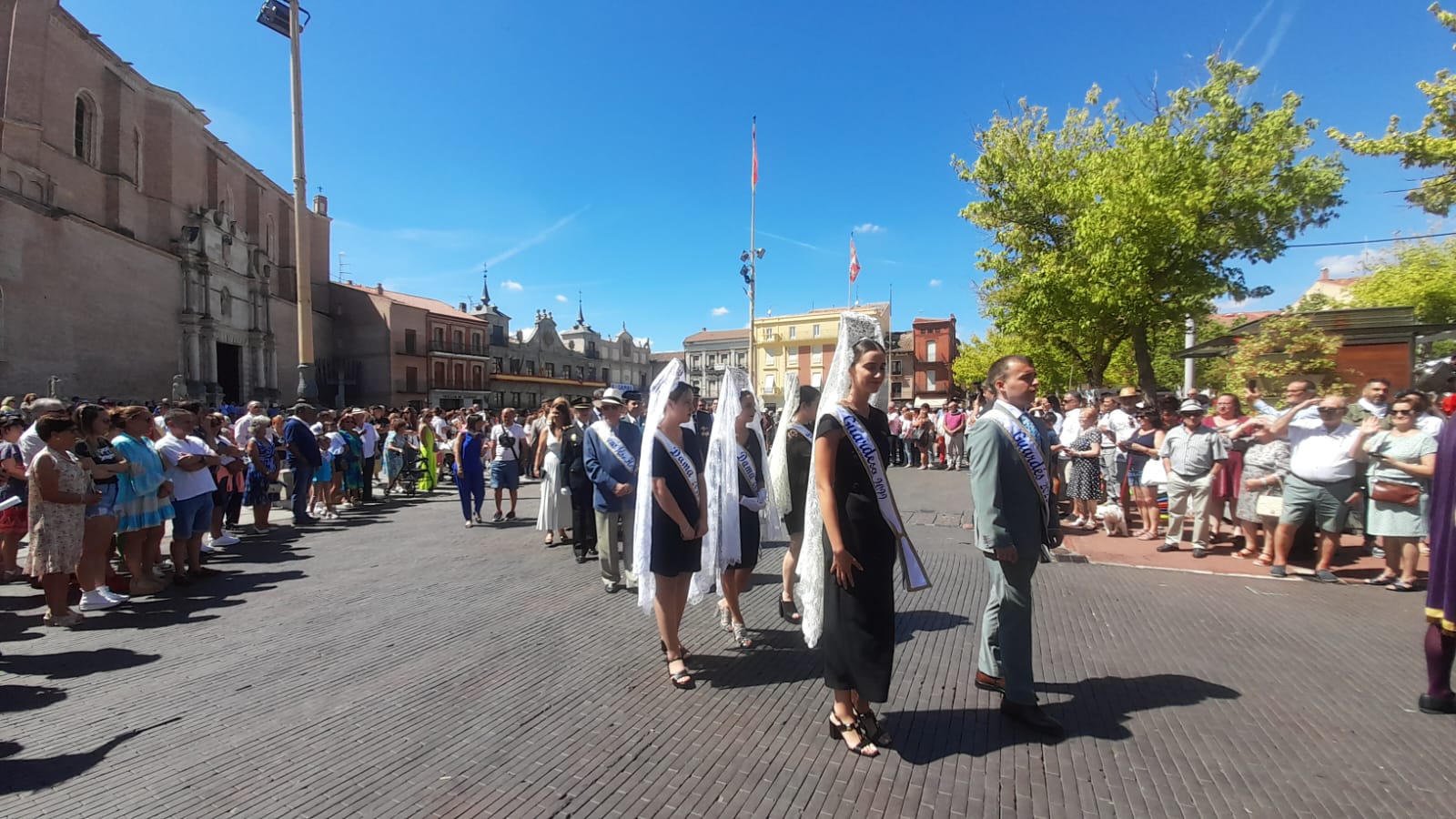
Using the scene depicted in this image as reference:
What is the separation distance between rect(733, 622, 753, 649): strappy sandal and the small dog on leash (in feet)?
20.5

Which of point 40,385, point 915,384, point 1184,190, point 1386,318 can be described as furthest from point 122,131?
point 915,384

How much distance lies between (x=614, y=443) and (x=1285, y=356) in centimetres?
875

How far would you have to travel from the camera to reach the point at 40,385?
2345 centimetres

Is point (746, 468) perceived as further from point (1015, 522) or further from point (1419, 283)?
point (1419, 283)

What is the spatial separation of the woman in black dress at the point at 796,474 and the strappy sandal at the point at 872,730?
4.65 ft

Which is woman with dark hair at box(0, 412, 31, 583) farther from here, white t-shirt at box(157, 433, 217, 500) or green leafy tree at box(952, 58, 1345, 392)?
green leafy tree at box(952, 58, 1345, 392)

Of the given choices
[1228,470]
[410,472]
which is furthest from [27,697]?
[1228,470]

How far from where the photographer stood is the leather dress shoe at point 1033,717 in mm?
3266

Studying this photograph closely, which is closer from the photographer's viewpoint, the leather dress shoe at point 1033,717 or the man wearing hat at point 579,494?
the leather dress shoe at point 1033,717

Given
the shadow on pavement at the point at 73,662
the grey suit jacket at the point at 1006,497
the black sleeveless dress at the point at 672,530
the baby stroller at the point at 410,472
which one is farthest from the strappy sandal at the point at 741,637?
the baby stroller at the point at 410,472

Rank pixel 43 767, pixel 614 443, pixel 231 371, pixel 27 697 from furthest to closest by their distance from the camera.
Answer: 1. pixel 231 371
2. pixel 614 443
3. pixel 27 697
4. pixel 43 767

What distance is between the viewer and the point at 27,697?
3.83 metres

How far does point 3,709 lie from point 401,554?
4.11 m

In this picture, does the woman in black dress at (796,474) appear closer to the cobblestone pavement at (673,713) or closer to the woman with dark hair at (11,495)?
the cobblestone pavement at (673,713)
